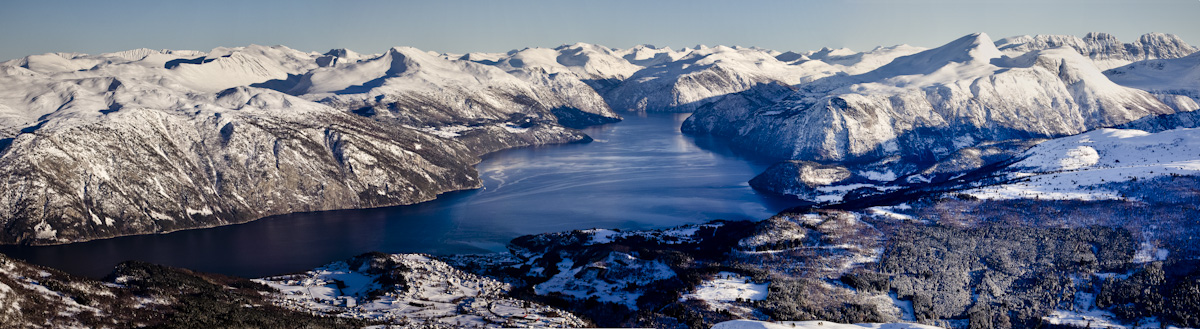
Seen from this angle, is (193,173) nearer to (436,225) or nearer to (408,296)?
(436,225)

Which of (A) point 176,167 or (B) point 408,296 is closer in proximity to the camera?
(B) point 408,296

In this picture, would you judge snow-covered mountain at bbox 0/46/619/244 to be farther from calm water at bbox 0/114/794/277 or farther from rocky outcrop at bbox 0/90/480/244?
calm water at bbox 0/114/794/277

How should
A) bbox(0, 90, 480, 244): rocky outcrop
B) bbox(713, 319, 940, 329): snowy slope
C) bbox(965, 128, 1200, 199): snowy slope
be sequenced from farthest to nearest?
bbox(0, 90, 480, 244): rocky outcrop < bbox(965, 128, 1200, 199): snowy slope < bbox(713, 319, 940, 329): snowy slope

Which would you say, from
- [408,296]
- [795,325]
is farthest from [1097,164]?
[795,325]

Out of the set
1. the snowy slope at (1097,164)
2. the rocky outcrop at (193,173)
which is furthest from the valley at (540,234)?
the snowy slope at (1097,164)

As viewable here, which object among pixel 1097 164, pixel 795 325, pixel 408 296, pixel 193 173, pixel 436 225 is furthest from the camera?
pixel 1097 164

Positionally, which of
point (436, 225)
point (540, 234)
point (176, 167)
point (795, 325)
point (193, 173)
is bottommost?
point (540, 234)

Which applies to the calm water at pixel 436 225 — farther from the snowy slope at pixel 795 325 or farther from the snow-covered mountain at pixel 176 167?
the snowy slope at pixel 795 325

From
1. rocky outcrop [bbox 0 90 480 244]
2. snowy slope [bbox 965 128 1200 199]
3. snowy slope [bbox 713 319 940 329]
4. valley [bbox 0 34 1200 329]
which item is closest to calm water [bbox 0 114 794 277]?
valley [bbox 0 34 1200 329]
